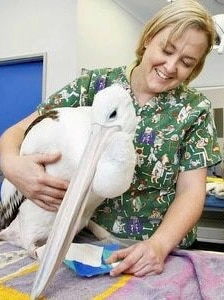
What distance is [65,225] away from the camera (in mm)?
556

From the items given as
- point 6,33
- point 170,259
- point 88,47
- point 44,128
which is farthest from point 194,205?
point 6,33

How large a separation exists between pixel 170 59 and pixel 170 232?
374 millimetres

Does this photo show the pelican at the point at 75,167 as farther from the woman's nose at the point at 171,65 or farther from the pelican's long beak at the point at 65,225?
the woman's nose at the point at 171,65

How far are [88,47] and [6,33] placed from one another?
0.72m

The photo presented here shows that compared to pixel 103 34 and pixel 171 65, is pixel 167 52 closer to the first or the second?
pixel 171 65

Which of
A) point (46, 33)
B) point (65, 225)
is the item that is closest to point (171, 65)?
point (65, 225)

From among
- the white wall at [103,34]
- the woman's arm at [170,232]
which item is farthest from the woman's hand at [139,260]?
the white wall at [103,34]

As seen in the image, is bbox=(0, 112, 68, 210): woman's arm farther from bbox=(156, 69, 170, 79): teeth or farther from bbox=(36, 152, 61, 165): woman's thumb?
bbox=(156, 69, 170, 79): teeth

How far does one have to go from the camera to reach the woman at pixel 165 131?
0.87m

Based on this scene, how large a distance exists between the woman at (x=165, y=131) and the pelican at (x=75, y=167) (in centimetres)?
8

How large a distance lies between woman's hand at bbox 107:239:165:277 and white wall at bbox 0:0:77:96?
2268mm

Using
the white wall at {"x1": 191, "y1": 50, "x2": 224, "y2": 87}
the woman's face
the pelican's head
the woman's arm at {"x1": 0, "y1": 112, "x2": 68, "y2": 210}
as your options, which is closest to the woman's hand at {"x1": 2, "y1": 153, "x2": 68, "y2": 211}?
the woman's arm at {"x1": 0, "y1": 112, "x2": 68, "y2": 210}

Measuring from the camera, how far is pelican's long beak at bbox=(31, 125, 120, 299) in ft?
1.80

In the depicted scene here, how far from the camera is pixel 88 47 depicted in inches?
117
